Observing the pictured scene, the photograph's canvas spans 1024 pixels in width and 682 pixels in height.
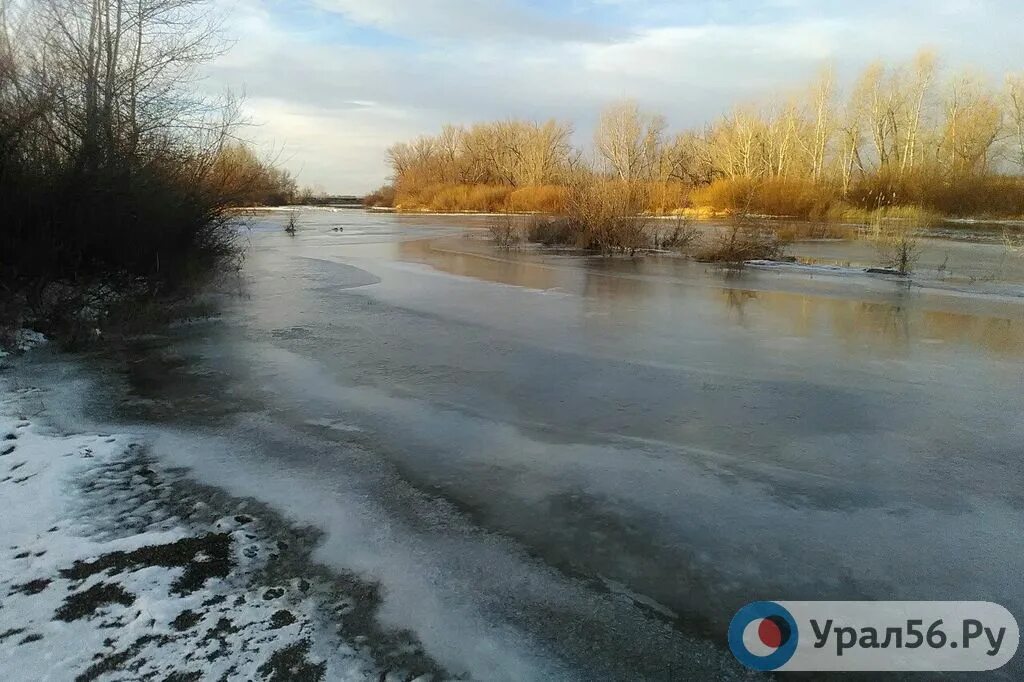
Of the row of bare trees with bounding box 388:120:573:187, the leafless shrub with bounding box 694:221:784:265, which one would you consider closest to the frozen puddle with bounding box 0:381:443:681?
the leafless shrub with bounding box 694:221:784:265

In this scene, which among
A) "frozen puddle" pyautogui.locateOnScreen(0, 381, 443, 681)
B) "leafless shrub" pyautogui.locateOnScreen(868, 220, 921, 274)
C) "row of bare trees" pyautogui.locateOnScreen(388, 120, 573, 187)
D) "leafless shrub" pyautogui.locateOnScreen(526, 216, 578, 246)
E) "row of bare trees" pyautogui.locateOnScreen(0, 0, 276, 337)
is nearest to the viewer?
"frozen puddle" pyautogui.locateOnScreen(0, 381, 443, 681)

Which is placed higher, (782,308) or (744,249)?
(744,249)

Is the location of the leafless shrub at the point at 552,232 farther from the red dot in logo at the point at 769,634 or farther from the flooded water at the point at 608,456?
the red dot in logo at the point at 769,634

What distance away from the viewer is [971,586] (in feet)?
11.0

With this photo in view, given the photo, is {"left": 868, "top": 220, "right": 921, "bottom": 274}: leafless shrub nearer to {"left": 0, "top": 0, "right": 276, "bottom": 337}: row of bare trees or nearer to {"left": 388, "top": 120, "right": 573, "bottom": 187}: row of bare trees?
{"left": 0, "top": 0, "right": 276, "bottom": 337}: row of bare trees

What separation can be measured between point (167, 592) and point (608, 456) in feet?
9.90

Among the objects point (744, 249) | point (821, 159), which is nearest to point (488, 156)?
point (821, 159)

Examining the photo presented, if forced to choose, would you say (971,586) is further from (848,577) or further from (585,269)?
(585,269)

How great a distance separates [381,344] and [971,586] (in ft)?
22.2

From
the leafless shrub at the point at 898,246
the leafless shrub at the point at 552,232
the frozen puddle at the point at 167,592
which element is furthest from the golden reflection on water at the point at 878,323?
the leafless shrub at the point at 552,232

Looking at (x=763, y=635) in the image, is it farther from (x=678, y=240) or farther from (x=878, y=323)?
(x=678, y=240)

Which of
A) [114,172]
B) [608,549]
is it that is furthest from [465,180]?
[608,549]

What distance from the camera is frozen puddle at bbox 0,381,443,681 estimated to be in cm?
267

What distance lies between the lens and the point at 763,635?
9.89ft
